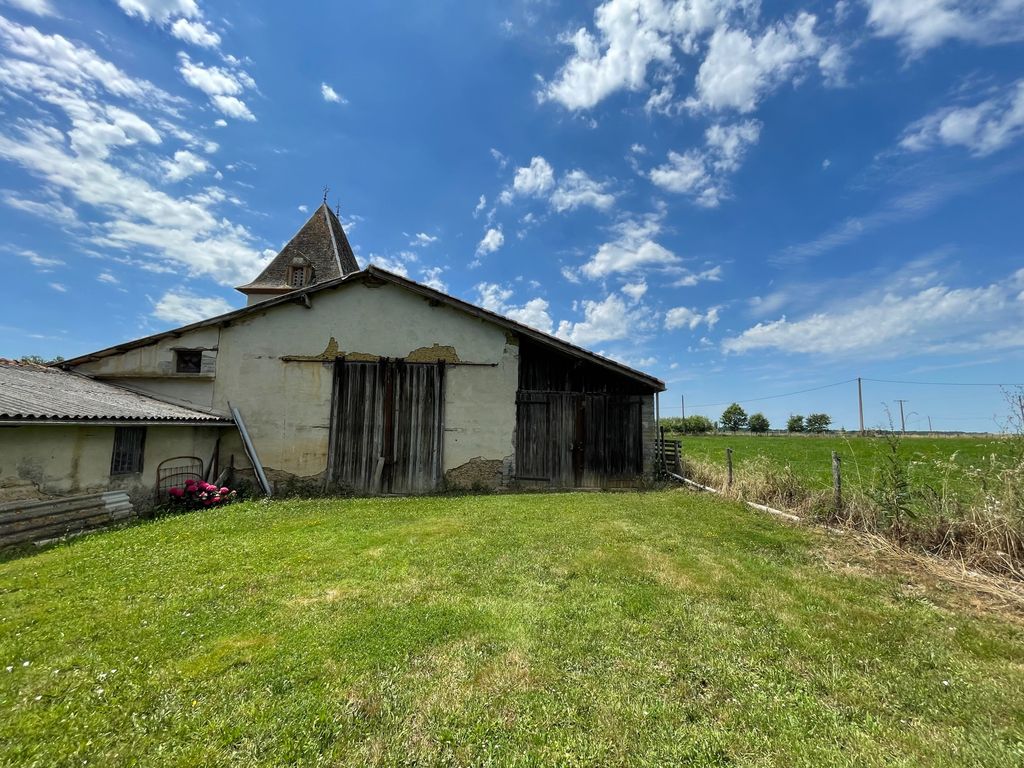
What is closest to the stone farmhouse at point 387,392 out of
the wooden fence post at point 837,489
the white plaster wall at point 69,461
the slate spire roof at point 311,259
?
the white plaster wall at point 69,461

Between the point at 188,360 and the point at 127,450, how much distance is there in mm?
3630

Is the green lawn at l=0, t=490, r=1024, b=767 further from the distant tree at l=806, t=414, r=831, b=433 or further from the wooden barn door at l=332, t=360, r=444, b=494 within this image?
the distant tree at l=806, t=414, r=831, b=433

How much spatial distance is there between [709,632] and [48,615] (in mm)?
6183

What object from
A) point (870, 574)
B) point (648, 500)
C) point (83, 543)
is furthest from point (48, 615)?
point (648, 500)

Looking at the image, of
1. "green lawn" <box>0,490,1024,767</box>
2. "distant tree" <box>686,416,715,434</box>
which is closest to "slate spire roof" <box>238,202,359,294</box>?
"green lawn" <box>0,490,1024,767</box>

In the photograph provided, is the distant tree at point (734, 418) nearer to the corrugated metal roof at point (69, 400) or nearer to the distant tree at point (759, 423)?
the distant tree at point (759, 423)

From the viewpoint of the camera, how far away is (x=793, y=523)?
25.2ft

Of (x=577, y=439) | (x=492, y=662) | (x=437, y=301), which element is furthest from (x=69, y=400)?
(x=577, y=439)

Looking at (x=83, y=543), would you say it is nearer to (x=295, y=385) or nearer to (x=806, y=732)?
(x=295, y=385)

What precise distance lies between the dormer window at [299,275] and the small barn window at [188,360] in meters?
10.9

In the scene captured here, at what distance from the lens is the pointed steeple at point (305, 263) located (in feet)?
70.9

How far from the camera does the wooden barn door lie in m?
11.4

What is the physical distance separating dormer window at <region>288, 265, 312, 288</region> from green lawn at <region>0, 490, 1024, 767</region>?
711 inches

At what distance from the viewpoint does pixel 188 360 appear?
1162cm
